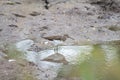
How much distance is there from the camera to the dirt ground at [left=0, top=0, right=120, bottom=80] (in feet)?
31.6

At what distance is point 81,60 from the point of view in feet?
25.0

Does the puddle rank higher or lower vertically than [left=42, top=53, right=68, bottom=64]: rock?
lower

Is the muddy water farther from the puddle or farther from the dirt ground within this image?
the dirt ground

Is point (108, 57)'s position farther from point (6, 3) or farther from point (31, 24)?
point (6, 3)

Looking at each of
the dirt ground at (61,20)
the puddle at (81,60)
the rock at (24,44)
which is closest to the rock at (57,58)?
the puddle at (81,60)

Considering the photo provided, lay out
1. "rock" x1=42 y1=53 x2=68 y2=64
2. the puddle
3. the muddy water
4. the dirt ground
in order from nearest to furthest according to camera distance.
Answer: the muddy water < the puddle < "rock" x1=42 y1=53 x2=68 y2=64 < the dirt ground

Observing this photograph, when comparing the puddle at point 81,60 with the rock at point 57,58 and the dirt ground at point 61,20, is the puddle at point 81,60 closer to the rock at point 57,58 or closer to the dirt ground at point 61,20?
the rock at point 57,58

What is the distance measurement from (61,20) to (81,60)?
150 inches

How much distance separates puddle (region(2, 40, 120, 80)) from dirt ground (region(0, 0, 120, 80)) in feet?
2.39

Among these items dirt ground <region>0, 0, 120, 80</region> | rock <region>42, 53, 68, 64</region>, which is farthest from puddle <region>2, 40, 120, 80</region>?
dirt ground <region>0, 0, 120, 80</region>

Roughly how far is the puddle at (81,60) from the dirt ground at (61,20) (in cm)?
73

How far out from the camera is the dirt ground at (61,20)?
9625 mm

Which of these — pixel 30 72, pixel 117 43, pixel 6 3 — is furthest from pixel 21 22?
pixel 30 72

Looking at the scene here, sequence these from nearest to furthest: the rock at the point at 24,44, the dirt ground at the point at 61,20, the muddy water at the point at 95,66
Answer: the muddy water at the point at 95,66, the rock at the point at 24,44, the dirt ground at the point at 61,20
